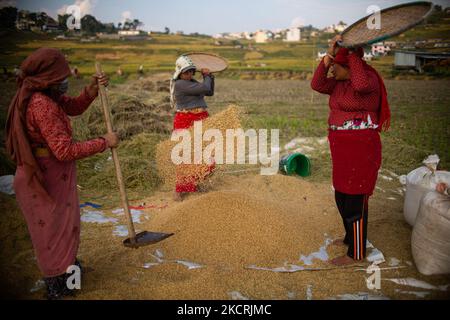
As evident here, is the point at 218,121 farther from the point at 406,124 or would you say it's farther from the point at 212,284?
the point at 406,124

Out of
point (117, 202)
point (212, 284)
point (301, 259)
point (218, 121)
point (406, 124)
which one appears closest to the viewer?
point (212, 284)

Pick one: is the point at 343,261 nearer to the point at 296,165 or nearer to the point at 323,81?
the point at 323,81

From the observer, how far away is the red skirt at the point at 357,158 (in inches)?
100

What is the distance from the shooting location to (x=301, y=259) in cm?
280

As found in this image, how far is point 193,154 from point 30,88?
2023mm

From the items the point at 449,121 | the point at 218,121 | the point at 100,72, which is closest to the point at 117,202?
the point at 218,121

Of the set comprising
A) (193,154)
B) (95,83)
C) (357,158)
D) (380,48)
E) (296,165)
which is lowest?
(296,165)

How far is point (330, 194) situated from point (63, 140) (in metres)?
3.09

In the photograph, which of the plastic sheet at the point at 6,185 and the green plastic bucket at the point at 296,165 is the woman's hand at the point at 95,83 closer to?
the plastic sheet at the point at 6,185

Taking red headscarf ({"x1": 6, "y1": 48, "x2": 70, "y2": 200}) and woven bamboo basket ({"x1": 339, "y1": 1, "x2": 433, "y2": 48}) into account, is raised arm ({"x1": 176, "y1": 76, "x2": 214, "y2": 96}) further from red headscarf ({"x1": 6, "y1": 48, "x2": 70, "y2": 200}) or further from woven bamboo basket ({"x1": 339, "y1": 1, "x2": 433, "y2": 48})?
red headscarf ({"x1": 6, "y1": 48, "x2": 70, "y2": 200})

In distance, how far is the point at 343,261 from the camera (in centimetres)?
271

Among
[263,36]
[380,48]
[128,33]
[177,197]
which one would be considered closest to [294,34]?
[263,36]

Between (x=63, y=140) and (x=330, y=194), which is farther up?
(x=63, y=140)

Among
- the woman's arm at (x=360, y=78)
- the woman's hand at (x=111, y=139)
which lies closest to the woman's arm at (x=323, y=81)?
the woman's arm at (x=360, y=78)
